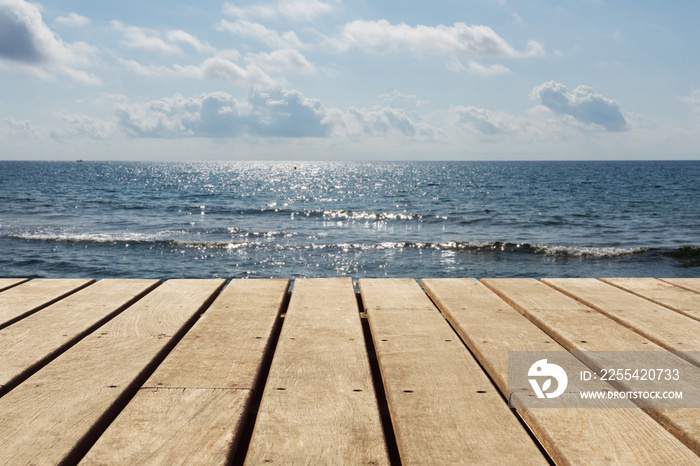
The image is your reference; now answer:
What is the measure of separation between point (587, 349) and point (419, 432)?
0.76 metres

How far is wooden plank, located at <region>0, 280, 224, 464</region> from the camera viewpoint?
0.94 m

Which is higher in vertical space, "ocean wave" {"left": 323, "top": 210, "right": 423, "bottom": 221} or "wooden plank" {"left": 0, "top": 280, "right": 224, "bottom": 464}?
"wooden plank" {"left": 0, "top": 280, "right": 224, "bottom": 464}

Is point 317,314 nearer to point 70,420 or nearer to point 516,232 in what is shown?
point 70,420

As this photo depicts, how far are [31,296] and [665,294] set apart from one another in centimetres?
283

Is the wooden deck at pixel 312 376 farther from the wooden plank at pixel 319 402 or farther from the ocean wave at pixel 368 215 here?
the ocean wave at pixel 368 215

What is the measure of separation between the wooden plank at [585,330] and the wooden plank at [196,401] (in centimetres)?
94

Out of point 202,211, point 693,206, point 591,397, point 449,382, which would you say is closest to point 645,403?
point 591,397

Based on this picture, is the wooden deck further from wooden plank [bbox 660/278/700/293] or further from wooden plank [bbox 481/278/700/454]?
wooden plank [bbox 660/278/700/293]

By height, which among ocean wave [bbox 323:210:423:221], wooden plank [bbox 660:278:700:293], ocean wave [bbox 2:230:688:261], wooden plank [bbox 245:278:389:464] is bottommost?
ocean wave [bbox 2:230:688:261]

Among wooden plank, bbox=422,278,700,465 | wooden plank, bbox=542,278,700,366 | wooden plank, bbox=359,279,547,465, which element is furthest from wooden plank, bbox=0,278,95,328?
wooden plank, bbox=542,278,700,366

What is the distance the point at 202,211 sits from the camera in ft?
86.0

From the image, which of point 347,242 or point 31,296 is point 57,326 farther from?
point 347,242

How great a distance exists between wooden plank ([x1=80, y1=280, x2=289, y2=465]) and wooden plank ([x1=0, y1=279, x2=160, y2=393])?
359mm

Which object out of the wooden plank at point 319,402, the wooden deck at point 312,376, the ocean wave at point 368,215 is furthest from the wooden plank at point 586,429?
the ocean wave at point 368,215
